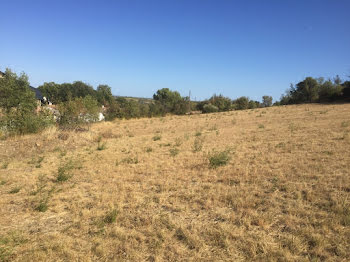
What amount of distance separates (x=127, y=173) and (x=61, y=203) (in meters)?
2.03

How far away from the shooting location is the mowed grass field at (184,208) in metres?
2.74

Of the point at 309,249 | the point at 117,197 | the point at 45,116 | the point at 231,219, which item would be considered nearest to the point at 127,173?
the point at 117,197

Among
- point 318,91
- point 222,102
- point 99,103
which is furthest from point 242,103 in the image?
point 99,103

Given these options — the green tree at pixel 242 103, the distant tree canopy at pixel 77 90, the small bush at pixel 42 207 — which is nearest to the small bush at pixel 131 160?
the small bush at pixel 42 207

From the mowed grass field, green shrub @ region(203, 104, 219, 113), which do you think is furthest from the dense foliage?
green shrub @ region(203, 104, 219, 113)

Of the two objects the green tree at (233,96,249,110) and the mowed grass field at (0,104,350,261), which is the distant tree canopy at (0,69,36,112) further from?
the green tree at (233,96,249,110)

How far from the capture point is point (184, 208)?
153 inches

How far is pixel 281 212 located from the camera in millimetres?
3564

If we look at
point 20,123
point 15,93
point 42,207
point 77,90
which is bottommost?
point 42,207

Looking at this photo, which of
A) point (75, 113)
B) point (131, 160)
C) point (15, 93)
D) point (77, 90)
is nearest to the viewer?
point (131, 160)

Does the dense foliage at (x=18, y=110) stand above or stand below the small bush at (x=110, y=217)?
above

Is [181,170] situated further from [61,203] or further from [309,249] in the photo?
[309,249]

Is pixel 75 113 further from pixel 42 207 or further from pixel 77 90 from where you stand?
pixel 77 90

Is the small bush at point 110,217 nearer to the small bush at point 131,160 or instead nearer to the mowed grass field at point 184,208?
Answer: the mowed grass field at point 184,208
